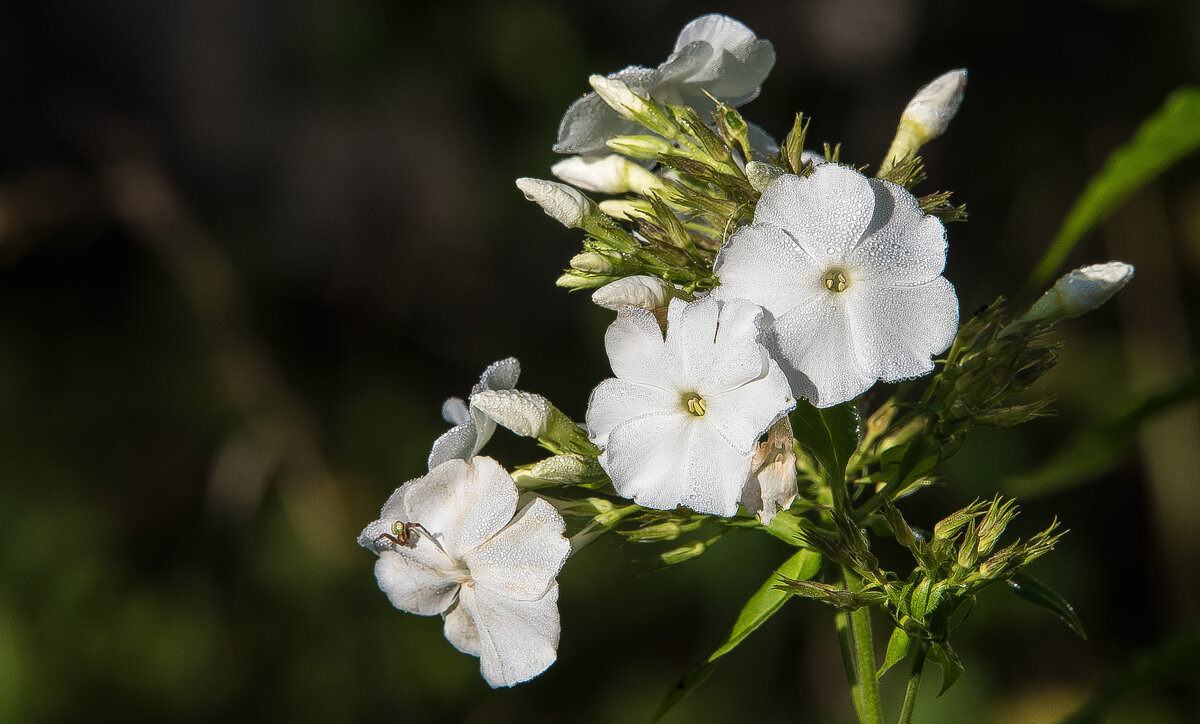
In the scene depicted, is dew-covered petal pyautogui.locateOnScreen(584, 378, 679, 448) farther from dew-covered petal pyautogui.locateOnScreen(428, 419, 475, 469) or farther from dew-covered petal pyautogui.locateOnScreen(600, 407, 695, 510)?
dew-covered petal pyautogui.locateOnScreen(428, 419, 475, 469)

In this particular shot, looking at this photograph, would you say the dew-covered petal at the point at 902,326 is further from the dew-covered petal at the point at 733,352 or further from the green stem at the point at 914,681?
the green stem at the point at 914,681

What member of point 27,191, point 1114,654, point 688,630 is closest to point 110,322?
point 27,191

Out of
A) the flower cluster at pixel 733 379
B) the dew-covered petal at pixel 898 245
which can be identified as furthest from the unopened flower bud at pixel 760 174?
the dew-covered petal at pixel 898 245

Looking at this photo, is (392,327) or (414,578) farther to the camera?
(392,327)

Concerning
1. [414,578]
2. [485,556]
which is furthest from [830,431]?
[414,578]

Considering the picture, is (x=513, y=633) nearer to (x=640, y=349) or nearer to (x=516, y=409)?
(x=516, y=409)

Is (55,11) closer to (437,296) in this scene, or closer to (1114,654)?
(437,296)
